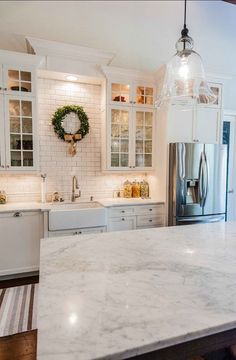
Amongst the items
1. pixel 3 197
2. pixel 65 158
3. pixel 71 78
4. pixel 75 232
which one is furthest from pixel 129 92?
pixel 3 197

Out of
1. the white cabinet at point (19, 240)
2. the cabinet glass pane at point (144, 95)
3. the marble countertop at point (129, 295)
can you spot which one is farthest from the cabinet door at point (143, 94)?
the marble countertop at point (129, 295)

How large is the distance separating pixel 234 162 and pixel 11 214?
3622mm

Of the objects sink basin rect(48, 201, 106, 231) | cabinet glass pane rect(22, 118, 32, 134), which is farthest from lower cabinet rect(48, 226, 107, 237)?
cabinet glass pane rect(22, 118, 32, 134)

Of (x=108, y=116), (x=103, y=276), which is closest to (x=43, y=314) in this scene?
(x=103, y=276)

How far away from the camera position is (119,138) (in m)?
3.44

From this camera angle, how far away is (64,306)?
0.87m

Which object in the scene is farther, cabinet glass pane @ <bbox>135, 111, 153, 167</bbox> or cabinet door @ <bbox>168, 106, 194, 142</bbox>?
cabinet glass pane @ <bbox>135, 111, 153, 167</bbox>

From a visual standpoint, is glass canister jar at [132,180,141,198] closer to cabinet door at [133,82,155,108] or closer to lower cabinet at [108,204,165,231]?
lower cabinet at [108,204,165,231]

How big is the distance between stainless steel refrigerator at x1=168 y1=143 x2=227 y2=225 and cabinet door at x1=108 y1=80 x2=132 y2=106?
93 cm

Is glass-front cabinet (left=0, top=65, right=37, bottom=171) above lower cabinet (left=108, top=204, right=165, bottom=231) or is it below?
above

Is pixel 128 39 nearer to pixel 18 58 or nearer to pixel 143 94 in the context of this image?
pixel 143 94

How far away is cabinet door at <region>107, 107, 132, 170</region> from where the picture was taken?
11.1 ft

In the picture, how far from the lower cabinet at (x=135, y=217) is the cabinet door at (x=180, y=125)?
966mm

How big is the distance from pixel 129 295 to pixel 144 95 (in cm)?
309
